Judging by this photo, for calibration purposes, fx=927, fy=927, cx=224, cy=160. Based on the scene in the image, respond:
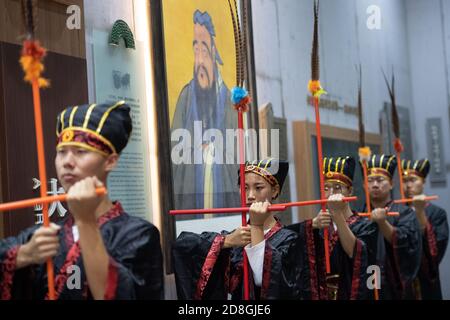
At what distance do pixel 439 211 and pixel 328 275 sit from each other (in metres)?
Result: 1.70

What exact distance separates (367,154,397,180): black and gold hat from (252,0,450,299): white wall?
88cm

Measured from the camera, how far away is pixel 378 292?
15.1ft

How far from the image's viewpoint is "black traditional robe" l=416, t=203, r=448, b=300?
5516 millimetres

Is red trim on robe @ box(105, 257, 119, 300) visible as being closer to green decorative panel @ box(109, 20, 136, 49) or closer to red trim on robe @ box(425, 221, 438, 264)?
green decorative panel @ box(109, 20, 136, 49)

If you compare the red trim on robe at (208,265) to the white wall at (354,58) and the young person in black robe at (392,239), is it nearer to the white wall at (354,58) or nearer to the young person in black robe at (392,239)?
the young person in black robe at (392,239)

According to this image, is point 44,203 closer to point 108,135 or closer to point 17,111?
point 108,135

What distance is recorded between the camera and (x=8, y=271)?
8.38 feet

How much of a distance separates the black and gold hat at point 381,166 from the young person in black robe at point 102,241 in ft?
8.46

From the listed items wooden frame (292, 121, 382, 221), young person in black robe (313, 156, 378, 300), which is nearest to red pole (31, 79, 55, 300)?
young person in black robe (313, 156, 378, 300)

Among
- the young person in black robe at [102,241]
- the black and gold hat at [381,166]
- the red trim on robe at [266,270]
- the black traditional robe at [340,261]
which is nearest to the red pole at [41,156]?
the young person in black robe at [102,241]

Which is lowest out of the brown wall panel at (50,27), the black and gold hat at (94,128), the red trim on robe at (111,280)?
the red trim on robe at (111,280)

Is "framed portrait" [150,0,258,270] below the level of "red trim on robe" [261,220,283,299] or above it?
above

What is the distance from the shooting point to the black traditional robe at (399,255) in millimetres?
4770

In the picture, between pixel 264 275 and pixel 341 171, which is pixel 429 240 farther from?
pixel 264 275
